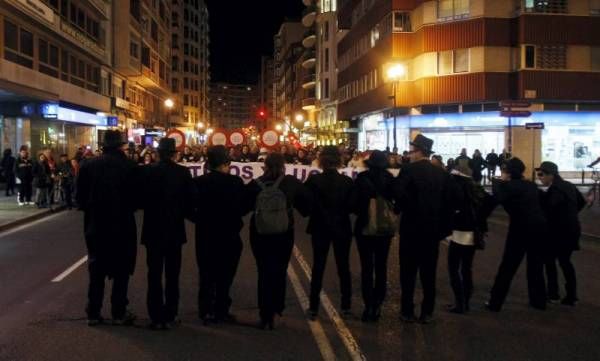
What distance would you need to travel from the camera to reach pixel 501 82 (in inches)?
1428

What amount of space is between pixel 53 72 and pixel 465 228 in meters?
30.1

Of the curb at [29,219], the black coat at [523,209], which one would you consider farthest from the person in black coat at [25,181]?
the black coat at [523,209]

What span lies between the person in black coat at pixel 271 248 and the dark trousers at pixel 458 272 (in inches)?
77.5

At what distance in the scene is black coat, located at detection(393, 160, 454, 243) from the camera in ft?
23.6

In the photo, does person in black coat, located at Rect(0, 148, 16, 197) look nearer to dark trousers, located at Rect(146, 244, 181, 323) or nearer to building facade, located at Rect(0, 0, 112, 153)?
building facade, located at Rect(0, 0, 112, 153)

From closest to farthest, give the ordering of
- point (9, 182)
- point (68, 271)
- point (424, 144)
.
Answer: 1. point (424, 144)
2. point (68, 271)
3. point (9, 182)

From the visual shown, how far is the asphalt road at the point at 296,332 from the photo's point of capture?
6238 mm

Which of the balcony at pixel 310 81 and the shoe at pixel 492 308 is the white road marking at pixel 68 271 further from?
the balcony at pixel 310 81

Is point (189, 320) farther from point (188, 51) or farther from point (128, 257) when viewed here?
point (188, 51)

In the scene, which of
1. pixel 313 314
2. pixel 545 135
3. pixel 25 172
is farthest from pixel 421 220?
pixel 545 135

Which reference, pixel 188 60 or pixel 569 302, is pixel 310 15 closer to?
pixel 188 60

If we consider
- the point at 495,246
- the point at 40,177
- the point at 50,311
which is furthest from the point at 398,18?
the point at 50,311

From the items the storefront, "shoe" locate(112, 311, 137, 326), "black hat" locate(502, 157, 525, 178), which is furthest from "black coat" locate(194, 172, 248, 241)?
the storefront

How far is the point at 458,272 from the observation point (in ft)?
25.8
